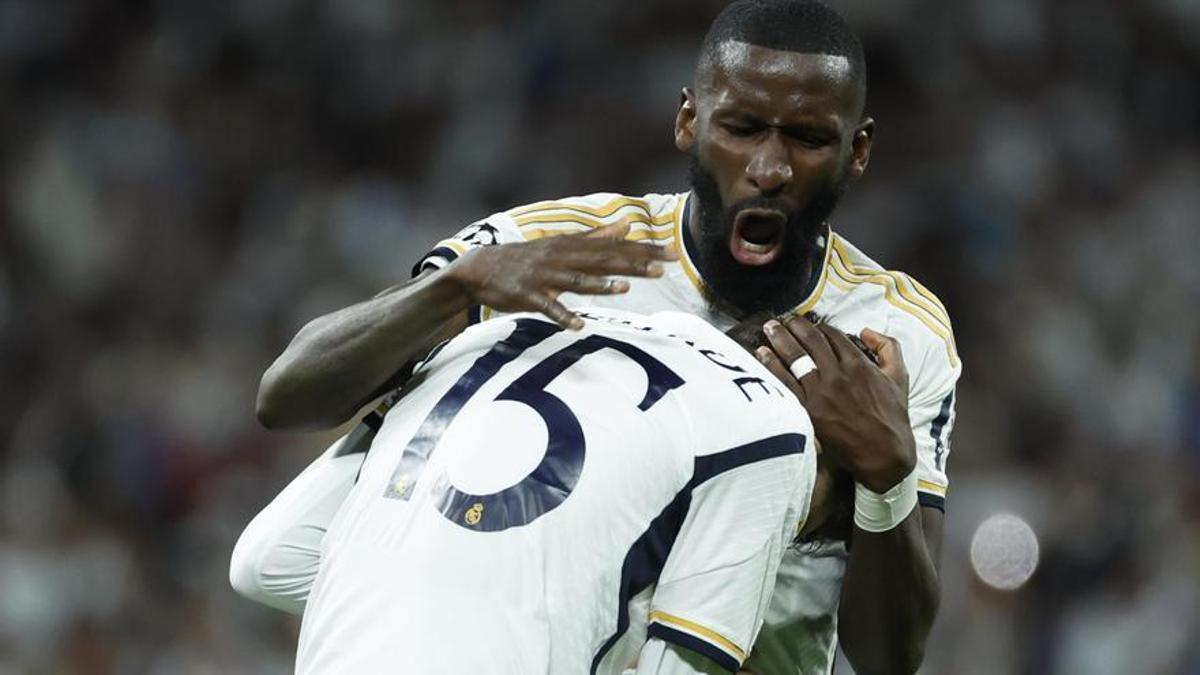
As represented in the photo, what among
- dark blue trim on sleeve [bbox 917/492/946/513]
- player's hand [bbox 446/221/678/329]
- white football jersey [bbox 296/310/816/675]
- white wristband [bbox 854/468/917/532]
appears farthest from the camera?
dark blue trim on sleeve [bbox 917/492/946/513]

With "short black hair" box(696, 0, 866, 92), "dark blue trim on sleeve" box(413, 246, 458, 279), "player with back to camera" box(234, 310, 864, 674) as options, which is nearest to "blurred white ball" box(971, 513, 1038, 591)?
"short black hair" box(696, 0, 866, 92)

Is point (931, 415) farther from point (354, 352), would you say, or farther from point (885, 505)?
point (354, 352)

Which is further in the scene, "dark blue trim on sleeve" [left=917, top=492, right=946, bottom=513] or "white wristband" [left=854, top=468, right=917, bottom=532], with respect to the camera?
"dark blue trim on sleeve" [left=917, top=492, right=946, bottom=513]

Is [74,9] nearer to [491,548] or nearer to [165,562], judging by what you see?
[165,562]

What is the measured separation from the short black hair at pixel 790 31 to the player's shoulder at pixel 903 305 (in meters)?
0.39

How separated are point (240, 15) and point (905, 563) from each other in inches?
280

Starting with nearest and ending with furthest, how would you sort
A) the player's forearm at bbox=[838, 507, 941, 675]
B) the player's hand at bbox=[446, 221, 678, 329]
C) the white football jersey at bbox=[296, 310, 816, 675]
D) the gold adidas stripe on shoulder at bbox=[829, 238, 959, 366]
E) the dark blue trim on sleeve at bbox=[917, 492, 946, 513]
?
1. the white football jersey at bbox=[296, 310, 816, 675]
2. the player's hand at bbox=[446, 221, 678, 329]
3. the player's forearm at bbox=[838, 507, 941, 675]
4. the dark blue trim on sleeve at bbox=[917, 492, 946, 513]
5. the gold adidas stripe on shoulder at bbox=[829, 238, 959, 366]

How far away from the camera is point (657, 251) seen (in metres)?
3.06

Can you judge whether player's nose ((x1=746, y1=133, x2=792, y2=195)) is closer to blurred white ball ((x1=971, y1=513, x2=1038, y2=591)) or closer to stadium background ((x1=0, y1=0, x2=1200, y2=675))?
stadium background ((x1=0, y1=0, x2=1200, y2=675))

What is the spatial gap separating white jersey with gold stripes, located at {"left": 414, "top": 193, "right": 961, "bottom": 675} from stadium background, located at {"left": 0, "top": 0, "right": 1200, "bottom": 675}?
3.40 meters

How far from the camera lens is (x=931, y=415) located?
3.89 metres

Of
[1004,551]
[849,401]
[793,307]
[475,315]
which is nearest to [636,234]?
[793,307]

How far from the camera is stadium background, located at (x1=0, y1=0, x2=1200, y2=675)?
7527 millimetres

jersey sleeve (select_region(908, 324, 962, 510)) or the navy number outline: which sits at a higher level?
the navy number outline
